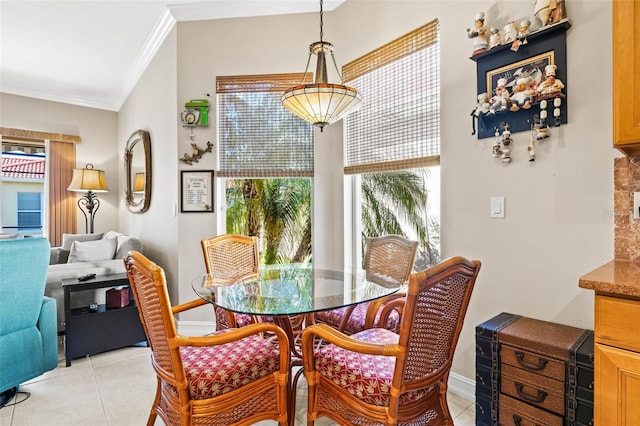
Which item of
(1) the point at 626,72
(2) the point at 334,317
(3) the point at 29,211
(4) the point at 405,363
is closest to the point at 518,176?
(1) the point at 626,72

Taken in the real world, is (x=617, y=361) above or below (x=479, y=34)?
below

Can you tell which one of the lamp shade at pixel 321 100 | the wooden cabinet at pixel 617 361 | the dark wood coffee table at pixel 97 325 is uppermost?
the lamp shade at pixel 321 100

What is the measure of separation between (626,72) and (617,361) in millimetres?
1082

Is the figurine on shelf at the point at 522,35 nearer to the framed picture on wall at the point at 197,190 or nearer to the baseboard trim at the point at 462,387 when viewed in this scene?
the baseboard trim at the point at 462,387

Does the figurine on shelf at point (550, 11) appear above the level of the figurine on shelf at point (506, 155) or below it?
above

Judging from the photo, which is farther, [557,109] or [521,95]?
[521,95]

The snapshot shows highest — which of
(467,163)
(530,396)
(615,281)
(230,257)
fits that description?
(467,163)

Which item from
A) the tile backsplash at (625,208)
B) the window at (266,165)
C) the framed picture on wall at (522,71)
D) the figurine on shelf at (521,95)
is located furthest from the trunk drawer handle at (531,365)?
the window at (266,165)

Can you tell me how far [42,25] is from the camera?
11.6 ft

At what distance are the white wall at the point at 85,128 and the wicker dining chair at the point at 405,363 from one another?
563 cm

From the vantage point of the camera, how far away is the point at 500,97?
1917mm

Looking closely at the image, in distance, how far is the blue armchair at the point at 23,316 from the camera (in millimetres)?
2062

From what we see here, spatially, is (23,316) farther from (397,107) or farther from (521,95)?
(521,95)

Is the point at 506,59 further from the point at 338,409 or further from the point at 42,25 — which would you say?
the point at 42,25
